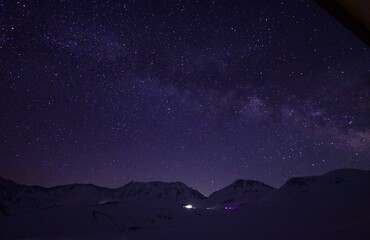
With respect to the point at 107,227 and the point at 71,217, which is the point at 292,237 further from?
the point at 71,217

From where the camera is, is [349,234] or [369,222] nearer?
[349,234]

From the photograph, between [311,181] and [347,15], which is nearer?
[347,15]

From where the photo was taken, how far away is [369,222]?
14.6 meters

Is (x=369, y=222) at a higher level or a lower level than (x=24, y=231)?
higher

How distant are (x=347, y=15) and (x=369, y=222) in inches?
624

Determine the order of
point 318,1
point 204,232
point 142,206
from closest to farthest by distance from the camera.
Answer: point 318,1, point 204,232, point 142,206

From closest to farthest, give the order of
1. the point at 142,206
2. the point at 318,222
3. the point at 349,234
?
the point at 349,234 → the point at 318,222 → the point at 142,206

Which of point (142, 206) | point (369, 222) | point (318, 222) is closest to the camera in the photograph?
point (369, 222)

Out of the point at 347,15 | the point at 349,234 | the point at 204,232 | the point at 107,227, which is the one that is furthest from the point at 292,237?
the point at 107,227

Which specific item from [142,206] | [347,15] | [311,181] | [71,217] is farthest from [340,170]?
[347,15]

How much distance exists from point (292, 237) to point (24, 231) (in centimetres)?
10125

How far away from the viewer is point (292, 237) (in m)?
15.1

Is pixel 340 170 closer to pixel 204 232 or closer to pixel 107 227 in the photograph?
pixel 107 227

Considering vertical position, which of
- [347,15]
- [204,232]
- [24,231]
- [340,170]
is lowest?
[24,231]
